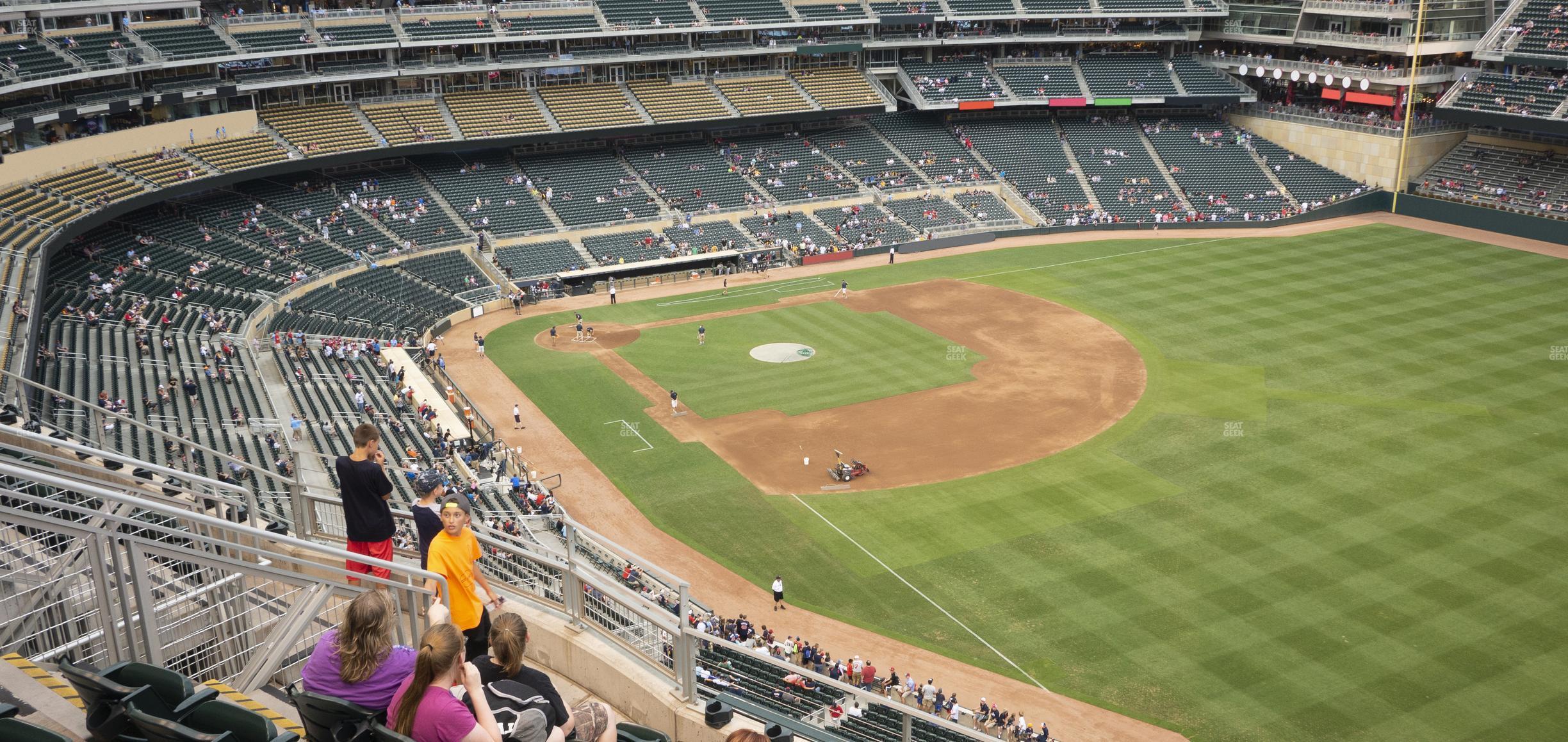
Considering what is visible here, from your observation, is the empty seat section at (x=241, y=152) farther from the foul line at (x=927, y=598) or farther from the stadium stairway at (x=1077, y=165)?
the stadium stairway at (x=1077, y=165)

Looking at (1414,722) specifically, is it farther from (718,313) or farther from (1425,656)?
(718,313)

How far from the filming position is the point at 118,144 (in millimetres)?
50719

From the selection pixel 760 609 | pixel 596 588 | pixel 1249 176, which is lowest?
pixel 760 609

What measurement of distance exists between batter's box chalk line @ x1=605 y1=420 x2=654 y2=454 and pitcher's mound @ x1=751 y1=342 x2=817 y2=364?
8.78 m

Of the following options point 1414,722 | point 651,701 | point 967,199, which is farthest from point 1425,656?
point 967,199

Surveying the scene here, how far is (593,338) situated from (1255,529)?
3095 cm

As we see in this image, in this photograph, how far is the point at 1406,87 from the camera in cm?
7338

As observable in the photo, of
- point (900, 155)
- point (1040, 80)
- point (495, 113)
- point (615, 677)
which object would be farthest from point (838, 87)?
point (615, 677)

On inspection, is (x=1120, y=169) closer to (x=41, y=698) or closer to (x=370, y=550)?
(x=370, y=550)

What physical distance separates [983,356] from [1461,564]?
72.5 feet

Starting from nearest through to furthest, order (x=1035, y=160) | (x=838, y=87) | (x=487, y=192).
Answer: (x=487, y=192), (x=1035, y=160), (x=838, y=87)

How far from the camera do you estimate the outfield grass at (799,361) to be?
46750 millimetres

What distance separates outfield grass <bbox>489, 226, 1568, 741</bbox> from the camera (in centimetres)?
2748

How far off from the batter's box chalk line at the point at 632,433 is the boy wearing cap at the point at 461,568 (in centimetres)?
3027
